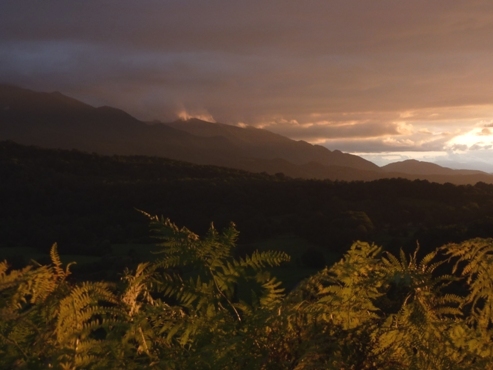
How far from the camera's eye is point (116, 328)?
8.39ft

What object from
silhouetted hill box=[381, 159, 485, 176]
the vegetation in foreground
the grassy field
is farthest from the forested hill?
silhouetted hill box=[381, 159, 485, 176]

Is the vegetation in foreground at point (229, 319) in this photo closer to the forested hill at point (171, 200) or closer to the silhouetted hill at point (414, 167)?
the forested hill at point (171, 200)

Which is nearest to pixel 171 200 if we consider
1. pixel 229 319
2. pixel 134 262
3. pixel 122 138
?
pixel 134 262

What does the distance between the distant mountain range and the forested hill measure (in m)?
40.0

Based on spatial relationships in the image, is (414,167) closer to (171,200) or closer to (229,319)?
(171,200)

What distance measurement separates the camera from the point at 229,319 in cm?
280

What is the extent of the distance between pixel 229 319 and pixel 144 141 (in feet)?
432

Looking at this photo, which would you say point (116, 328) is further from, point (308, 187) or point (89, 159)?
point (89, 159)

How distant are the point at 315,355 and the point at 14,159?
61.8 metres

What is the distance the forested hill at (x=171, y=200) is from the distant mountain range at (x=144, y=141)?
40021mm

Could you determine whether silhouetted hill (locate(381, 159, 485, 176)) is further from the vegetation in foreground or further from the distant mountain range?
the vegetation in foreground

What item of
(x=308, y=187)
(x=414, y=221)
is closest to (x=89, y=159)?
(x=308, y=187)

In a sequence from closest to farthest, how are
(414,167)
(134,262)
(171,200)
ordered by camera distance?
(134,262), (171,200), (414,167)

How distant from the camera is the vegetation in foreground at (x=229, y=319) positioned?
7.86 ft
